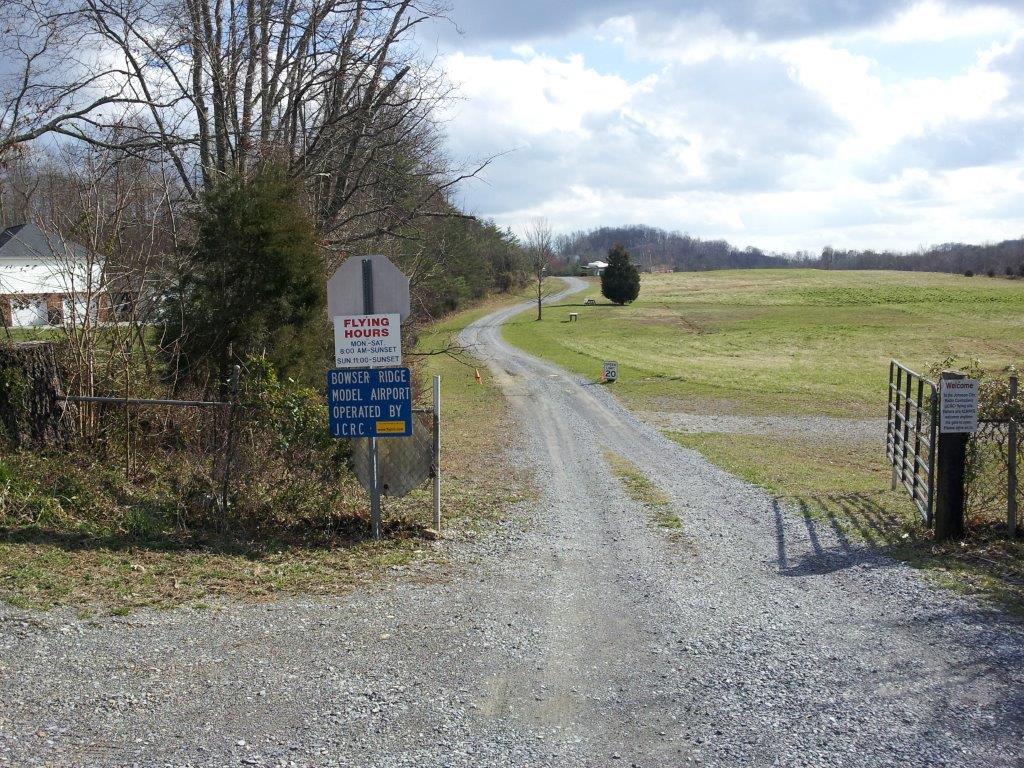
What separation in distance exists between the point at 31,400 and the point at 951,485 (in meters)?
9.28

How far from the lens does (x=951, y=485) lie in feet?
28.1

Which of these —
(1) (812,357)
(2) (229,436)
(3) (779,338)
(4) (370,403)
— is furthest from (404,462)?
(3) (779,338)

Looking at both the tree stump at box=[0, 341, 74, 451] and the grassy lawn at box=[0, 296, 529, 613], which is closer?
the grassy lawn at box=[0, 296, 529, 613]

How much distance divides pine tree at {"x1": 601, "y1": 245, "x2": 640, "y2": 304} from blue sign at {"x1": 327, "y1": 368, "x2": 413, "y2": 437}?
7629 cm

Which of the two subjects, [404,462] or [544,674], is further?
[404,462]

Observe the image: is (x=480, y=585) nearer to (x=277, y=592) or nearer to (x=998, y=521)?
(x=277, y=592)

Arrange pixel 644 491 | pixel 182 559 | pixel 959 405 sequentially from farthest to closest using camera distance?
pixel 644 491, pixel 959 405, pixel 182 559

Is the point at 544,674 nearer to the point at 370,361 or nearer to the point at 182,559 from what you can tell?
the point at 182,559

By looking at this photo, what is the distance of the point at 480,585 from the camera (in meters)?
7.25

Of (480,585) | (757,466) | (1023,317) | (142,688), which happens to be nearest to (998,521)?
(480,585)

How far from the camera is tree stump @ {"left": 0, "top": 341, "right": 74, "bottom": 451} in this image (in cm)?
932

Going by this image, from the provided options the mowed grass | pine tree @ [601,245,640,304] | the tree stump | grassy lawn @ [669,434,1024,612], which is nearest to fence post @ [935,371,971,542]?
grassy lawn @ [669,434,1024,612]

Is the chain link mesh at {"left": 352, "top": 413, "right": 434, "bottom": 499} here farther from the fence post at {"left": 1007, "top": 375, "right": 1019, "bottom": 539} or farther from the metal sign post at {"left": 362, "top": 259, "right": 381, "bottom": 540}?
the fence post at {"left": 1007, "top": 375, "right": 1019, "bottom": 539}

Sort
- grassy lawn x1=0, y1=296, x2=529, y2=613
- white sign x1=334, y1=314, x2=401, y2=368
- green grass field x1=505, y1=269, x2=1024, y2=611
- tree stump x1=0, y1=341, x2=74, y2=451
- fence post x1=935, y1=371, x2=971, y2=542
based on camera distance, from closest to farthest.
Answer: grassy lawn x1=0, y1=296, x2=529, y2=613
white sign x1=334, y1=314, x2=401, y2=368
fence post x1=935, y1=371, x2=971, y2=542
tree stump x1=0, y1=341, x2=74, y2=451
green grass field x1=505, y1=269, x2=1024, y2=611
